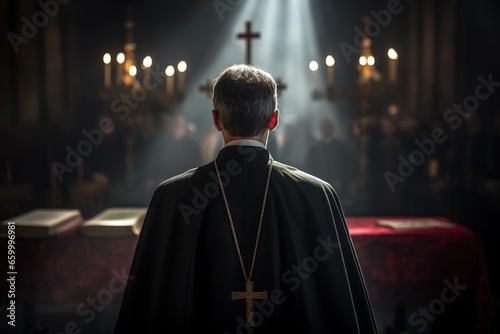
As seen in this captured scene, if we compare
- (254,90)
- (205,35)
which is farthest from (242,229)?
(205,35)

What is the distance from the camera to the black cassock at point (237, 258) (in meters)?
2.02

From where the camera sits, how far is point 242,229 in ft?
6.73

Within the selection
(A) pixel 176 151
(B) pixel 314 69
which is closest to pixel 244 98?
(B) pixel 314 69

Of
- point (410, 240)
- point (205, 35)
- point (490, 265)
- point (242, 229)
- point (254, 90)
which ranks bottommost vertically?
point (490, 265)

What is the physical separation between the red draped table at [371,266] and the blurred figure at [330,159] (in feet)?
11.9

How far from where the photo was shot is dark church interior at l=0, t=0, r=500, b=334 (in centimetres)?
387

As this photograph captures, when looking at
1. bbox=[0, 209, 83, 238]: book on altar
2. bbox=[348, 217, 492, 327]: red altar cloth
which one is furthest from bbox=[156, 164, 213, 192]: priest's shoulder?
bbox=[348, 217, 492, 327]: red altar cloth

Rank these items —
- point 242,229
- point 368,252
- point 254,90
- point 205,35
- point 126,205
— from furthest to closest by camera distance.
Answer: point 205,35, point 126,205, point 368,252, point 242,229, point 254,90

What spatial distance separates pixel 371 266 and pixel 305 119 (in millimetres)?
5576

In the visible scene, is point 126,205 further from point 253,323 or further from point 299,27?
point 253,323

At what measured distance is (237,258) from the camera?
80.0 inches

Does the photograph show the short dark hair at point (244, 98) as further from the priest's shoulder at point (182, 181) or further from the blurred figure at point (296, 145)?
the blurred figure at point (296, 145)

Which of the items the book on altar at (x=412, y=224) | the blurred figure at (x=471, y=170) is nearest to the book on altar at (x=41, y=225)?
the book on altar at (x=412, y=224)

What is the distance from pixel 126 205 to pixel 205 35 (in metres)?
3.51
